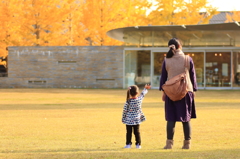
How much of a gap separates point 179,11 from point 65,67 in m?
10.4

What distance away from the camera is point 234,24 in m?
31.4

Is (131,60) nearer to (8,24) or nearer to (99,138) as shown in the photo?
(8,24)

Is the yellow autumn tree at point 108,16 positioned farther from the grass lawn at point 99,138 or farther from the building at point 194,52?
the grass lawn at point 99,138

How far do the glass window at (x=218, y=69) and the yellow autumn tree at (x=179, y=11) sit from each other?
6273mm

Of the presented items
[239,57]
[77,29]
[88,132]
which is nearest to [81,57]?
[77,29]

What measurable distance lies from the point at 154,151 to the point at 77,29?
3794 centimetres

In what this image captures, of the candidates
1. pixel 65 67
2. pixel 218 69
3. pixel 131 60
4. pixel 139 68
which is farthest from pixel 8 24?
pixel 218 69

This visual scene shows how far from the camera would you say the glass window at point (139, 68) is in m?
35.5

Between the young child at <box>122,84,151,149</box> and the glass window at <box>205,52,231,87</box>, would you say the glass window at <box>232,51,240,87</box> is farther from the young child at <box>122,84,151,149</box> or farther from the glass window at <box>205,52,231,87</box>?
the young child at <box>122,84,151,149</box>

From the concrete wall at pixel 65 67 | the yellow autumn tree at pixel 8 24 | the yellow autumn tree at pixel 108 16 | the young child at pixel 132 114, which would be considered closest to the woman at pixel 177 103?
the young child at pixel 132 114

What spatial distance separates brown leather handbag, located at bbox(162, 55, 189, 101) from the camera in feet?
24.3

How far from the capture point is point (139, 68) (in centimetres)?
3572

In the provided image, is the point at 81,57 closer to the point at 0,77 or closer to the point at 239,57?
the point at 0,77

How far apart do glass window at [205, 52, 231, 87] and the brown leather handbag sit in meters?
27.5
